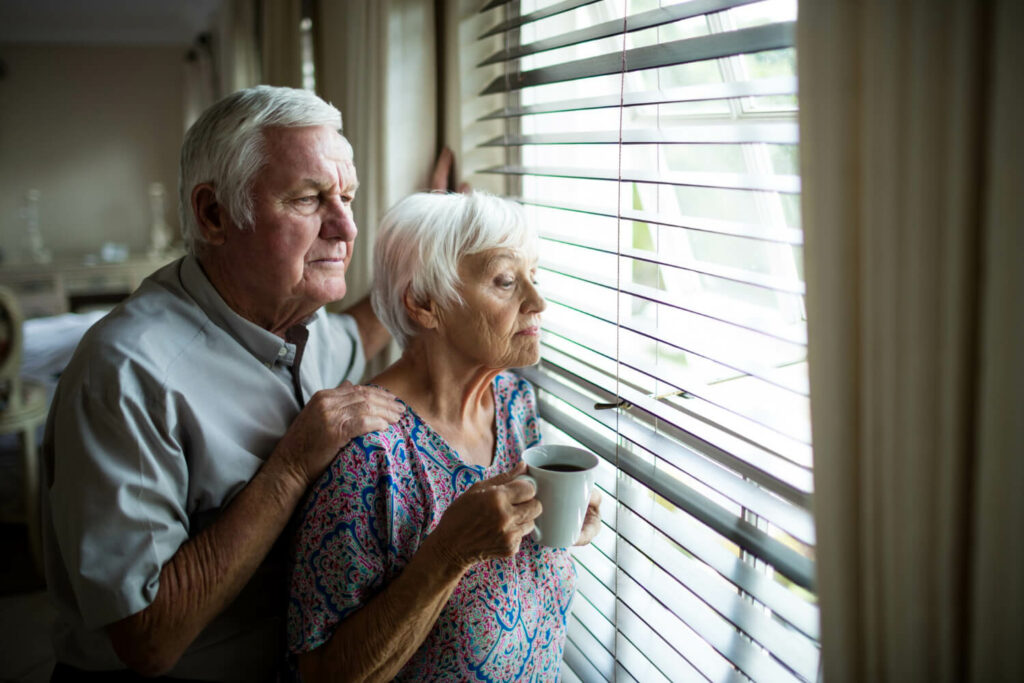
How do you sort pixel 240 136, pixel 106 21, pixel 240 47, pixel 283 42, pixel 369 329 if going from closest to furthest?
pixel 240 136 < pixel 369 329 < pixel 283 42 < pixel 240 47 < pixel 106 21

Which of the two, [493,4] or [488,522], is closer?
[488,522]

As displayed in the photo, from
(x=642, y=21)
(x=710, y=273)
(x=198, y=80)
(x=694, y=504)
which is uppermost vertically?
(x=198, y=80)

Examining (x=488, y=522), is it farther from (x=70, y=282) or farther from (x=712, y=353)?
(x=70, y=282)

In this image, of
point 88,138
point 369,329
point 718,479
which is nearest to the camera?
point 718,479

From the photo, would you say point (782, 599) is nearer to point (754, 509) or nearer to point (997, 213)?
point (754, 509)

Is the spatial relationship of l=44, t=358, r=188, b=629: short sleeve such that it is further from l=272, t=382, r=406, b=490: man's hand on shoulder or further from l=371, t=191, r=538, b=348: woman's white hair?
l=371, t=191, r=538, b=348: woman's white hair

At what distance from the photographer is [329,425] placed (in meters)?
1.18

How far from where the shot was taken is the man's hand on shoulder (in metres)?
1.17

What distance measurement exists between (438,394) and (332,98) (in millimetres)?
1238

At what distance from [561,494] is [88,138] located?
8.27 meters

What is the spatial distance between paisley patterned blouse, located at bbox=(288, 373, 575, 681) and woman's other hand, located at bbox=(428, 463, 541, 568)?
13cm

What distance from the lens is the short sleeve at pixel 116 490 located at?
3.62 feet

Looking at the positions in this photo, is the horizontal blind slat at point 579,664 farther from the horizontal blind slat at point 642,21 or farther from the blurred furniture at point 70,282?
the blurred furniture at point 70,282

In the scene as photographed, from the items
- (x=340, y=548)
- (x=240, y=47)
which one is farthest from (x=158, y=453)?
(x=240, y=47)
